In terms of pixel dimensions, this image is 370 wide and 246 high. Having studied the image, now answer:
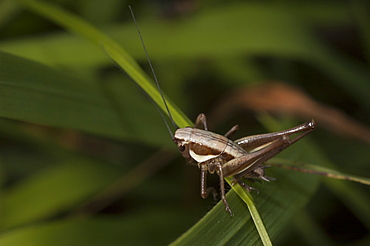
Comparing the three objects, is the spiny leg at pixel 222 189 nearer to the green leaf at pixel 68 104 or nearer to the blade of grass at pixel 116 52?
the blade of grass at pixel 116 52

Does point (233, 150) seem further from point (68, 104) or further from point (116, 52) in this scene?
point (68, 104)

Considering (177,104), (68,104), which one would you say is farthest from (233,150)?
(177,104)

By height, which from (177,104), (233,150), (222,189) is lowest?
(222,189)

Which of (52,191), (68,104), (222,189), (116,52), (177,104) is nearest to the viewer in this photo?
(222,189)

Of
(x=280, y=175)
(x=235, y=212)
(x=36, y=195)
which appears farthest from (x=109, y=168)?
(x=235, y=212)

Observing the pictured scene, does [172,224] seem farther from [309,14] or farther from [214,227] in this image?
[309,14]

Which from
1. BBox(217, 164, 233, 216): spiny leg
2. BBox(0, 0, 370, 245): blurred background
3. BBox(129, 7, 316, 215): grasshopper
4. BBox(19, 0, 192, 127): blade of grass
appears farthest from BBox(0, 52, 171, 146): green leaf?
BBox(217, 164, 233, 216): spiny leg
